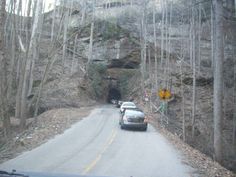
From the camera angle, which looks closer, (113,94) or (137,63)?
(137,63)

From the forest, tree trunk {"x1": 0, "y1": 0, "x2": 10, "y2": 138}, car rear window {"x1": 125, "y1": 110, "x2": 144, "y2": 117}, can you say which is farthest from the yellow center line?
the forest

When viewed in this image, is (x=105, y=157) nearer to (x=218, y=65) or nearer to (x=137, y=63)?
(x=218, y=65)

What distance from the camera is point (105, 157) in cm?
1568

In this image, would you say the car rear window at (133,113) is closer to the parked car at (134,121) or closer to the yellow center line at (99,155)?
the parked car at (134,121)

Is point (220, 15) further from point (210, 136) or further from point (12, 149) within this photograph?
point (210, 136)

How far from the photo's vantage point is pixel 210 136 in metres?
34.8

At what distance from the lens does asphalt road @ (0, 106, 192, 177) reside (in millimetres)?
12695

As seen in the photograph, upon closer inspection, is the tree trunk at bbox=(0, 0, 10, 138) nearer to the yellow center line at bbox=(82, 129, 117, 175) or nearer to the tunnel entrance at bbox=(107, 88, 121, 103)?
the yellow center line at bbox=(82, 129, 117, 175)

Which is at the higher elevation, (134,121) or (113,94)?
(134,121)

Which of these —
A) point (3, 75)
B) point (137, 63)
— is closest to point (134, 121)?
point (3, 75)

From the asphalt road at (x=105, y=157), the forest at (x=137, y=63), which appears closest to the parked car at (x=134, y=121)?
the asphalt road at (x=105, y=157)

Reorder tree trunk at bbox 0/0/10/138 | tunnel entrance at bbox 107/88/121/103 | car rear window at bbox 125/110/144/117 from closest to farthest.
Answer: tree trunk at bbox 0/0/10/138 < car rear window at bbox 125/110/144/117 < tunnel entrance at bbox 107/88/121/103

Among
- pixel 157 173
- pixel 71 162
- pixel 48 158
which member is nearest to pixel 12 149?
pixel 48 158

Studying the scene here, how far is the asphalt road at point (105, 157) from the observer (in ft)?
41.7
